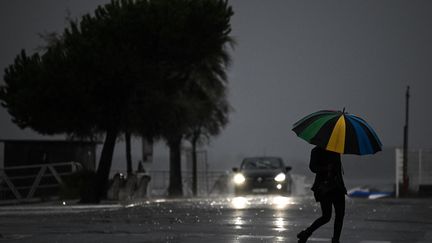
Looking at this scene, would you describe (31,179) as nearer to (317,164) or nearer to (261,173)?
(261,173)

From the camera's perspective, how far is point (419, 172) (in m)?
52.6

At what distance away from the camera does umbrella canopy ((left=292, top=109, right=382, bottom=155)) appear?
13.4 metres

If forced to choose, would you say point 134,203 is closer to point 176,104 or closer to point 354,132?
point 176,104

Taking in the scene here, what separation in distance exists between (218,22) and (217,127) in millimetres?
24837

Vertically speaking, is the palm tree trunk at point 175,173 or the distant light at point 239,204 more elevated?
the palm tree trunk at point 175,173

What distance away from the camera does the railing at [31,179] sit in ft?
109

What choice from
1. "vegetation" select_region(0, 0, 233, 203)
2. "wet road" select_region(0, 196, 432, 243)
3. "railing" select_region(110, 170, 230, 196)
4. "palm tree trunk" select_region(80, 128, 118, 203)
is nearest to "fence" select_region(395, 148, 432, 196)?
"railing" select_region(110, 170, 230, 196)

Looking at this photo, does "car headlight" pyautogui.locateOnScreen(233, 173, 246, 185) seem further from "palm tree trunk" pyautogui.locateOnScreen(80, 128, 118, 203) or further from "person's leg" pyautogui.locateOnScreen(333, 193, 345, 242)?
"person's leg" pyautogui.locateOnScreen(333, 193, 345, 242)

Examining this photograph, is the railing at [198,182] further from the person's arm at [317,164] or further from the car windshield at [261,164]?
the person's arm at [317,164]

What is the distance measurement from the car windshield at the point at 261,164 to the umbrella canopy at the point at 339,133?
2539 cm

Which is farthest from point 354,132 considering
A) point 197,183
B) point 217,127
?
point 197,183

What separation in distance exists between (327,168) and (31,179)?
2536 cm

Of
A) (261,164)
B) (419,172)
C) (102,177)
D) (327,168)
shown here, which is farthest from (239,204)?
(419,172)

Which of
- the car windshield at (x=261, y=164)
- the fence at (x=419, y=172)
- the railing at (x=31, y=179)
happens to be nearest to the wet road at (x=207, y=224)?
the railing at (x=31, y=179)
